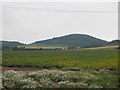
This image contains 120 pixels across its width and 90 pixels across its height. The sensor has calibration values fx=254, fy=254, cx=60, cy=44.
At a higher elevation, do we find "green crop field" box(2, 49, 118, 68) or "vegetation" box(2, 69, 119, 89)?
"green crop field" box(2, 49, 118, 68)

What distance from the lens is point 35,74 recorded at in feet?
80.6

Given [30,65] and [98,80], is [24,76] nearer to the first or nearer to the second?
[98,80]

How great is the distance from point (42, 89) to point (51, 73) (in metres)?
6.53

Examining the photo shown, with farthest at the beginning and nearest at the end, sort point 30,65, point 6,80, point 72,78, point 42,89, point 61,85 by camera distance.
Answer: point 30,65 → point 72,78 → point 6,80 → point 61,85 → point 42,89

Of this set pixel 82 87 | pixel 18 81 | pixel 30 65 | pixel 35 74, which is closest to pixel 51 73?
pixel 35 74

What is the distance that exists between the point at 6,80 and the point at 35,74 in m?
3.86

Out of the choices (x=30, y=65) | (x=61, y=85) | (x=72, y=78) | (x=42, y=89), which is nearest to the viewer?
(x=42, y=89)

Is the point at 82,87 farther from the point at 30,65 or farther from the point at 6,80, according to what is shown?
the point at 30,65

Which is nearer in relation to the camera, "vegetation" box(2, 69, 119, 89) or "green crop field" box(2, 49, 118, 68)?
"vegetation" box(2, 69, 119, 89)

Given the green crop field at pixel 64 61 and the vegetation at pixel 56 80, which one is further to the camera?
the green crop field at pixel 64 61

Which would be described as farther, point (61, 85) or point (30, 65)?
point (30, 65)

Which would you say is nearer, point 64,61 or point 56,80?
point 56,80

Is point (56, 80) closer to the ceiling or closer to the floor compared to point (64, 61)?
closer to the floor

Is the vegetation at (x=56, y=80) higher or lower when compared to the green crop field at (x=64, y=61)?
lower
